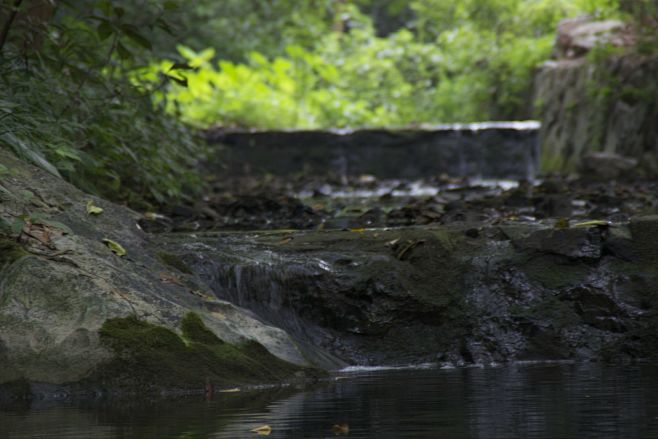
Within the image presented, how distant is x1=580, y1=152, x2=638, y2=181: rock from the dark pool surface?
22.1ft

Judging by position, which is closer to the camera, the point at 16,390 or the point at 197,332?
the point at 16,390

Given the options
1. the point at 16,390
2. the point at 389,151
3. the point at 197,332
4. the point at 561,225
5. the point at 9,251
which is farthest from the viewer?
the point at 389,151

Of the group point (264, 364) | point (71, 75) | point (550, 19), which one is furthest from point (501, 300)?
point (550, 19)

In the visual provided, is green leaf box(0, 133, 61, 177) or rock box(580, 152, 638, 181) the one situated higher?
rock box(580, 152, 638, 181)

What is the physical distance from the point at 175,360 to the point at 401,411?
1051 millimetres

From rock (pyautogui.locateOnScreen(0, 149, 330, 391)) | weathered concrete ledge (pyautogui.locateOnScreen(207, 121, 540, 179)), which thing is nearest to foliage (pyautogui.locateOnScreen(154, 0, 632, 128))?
weathered concrete ledge (pyautogui.locateOnScreen(207, 121, 540, 179))

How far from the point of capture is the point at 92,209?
5246 millimetres

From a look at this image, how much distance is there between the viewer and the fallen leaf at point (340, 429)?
119 inches

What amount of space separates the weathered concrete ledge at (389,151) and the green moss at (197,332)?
9788mm

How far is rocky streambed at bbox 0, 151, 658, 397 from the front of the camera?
164 inches

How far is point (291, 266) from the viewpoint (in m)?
5.40

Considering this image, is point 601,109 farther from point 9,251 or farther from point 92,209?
point 9,251

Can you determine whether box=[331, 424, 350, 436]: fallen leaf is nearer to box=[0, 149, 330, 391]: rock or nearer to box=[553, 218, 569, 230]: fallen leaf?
box=[0, 149, 330, 391]: rock

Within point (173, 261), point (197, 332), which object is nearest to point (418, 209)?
point (173, 261)
